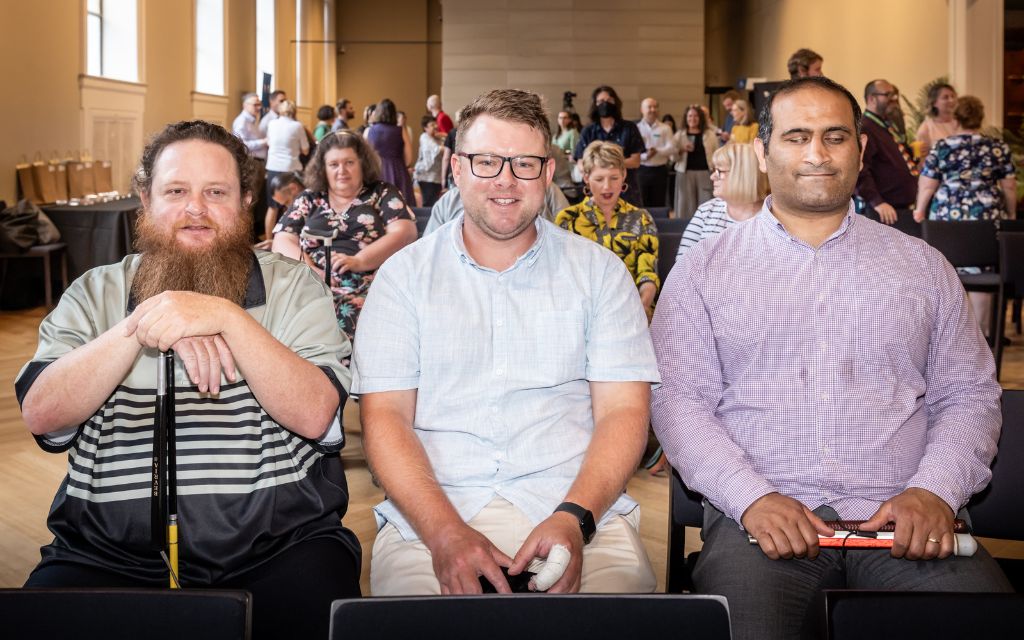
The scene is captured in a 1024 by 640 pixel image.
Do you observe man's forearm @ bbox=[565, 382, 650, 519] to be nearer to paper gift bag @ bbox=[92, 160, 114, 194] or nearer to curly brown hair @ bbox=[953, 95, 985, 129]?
curly brown hair @ bbox=[953, 95, 985, 129]

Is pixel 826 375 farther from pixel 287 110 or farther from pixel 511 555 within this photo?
pixel 287 110

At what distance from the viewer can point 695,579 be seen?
2186 mm

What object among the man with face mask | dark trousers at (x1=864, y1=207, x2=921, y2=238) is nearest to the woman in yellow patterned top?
dark trousers at (x1=864, y1=207, x2=921, y2=238)

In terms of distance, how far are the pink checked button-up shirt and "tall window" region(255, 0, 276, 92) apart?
708 inches

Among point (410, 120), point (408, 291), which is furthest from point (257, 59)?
point (408, 291)

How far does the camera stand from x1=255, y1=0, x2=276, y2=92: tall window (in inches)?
761

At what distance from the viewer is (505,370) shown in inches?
89.4

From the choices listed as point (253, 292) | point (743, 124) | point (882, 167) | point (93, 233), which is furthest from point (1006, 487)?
point (743, 124)

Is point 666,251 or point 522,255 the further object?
point 666,251

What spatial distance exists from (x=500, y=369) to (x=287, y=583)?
0.63 metres

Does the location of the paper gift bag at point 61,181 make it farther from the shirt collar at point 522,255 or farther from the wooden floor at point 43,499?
the shirt collar at point 522,255

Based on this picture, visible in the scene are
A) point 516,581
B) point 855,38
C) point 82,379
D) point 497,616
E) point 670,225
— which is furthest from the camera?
point 855,38

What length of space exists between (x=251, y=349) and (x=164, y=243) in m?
0.36

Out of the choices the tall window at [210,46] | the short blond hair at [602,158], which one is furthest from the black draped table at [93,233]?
the tall window at [210,46]
